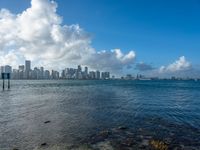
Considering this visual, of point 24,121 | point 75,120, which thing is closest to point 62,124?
point 75,120

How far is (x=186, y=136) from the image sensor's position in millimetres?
20422

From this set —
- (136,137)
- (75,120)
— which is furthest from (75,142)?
(75,120)

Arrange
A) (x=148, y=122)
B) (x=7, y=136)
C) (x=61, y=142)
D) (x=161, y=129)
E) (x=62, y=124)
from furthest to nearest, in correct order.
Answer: (x=148, y=122) → (x=62, y=124) → (x=161, y=129) → (x=7, y=136) → (x=61, y=142)

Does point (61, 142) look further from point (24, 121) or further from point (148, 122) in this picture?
point (148, 122)

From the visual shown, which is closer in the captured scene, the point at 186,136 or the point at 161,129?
the point at 186,136

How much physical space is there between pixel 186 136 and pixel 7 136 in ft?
54.8

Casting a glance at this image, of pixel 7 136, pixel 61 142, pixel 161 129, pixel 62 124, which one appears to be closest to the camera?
pixel 61 142

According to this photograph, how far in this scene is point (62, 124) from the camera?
2483 centimetres

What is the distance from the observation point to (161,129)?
2316 cm

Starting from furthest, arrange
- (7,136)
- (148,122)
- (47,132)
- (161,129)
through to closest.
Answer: (148,122) → (161,129) → (47,132) → (7,136)

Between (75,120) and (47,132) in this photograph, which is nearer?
(47,132)

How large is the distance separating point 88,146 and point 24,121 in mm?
12341

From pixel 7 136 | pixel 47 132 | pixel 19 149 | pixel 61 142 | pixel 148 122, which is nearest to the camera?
pixel 19 149

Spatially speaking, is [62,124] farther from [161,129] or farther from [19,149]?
[161,129]
